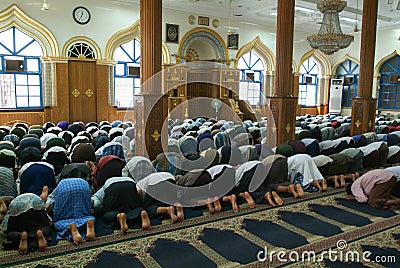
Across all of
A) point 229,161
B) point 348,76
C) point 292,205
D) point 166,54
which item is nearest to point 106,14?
point 166,54

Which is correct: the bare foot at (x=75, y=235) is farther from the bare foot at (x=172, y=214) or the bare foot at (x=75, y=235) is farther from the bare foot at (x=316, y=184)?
the bare foot at (x=316, y=184)

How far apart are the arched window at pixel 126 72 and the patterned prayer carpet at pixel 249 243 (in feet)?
28.0

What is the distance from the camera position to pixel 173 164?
533cm

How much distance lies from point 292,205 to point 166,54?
8748 mm

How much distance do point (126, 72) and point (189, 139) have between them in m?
6.35

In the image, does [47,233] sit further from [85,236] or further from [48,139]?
[48,139]

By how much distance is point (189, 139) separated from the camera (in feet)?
21.1

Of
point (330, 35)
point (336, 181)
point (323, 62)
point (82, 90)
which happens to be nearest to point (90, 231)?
point (336, 181)

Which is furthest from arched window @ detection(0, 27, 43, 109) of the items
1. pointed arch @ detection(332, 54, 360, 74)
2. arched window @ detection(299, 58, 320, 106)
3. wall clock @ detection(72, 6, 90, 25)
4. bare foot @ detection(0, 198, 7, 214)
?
pointed arch @ detection(332, 54, 360, 74)

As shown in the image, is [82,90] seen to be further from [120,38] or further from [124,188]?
[124,188]

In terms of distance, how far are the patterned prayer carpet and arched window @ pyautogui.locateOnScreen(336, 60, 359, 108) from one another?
1313 centimetres

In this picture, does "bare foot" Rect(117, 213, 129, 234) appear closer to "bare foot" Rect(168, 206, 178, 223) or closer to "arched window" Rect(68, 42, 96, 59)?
"bare foot" Rect(168, 206, 178, 223)

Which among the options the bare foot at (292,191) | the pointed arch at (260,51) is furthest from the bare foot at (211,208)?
the pointed arch at (260,51)

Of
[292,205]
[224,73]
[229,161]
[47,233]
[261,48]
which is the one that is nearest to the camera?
[47,233]
